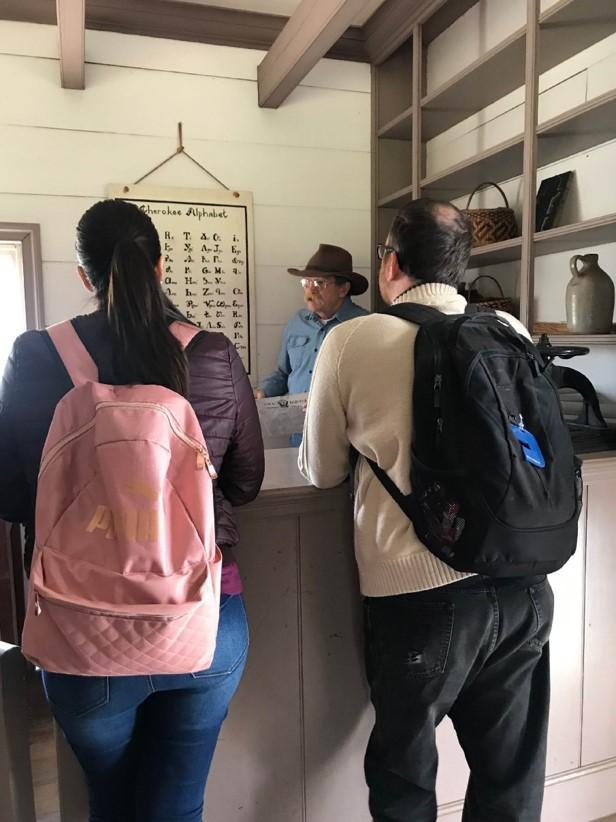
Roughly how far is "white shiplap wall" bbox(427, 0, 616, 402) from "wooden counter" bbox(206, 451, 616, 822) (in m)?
0.76

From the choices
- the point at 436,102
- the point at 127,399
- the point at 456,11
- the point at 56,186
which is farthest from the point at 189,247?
the point at 127,399

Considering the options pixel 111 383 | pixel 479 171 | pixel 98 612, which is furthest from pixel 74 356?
pixel 479 171

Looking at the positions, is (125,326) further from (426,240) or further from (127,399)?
(426,240)

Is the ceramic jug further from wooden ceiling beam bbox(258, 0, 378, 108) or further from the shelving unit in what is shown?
wooden ceiling beam bbox(258, 0, 378, 108)

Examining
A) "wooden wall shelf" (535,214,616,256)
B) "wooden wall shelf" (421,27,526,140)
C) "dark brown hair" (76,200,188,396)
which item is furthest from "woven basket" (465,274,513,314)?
"dark brown hair" (76,200,188,396)

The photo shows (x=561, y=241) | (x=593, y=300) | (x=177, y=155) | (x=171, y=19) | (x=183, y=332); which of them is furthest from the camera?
(x=177, y=155)

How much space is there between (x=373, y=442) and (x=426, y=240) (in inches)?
13.7

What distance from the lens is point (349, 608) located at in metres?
1.36

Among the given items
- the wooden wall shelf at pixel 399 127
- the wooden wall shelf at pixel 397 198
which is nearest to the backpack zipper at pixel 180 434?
the wooden wall shelf at pixel 397 198

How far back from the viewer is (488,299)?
2.29m

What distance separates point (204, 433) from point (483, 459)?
0.41 m

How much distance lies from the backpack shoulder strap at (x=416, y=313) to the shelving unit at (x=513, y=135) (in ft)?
2.95

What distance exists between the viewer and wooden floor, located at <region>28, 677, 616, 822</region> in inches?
68.0

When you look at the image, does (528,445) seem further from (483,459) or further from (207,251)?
(207,251)
